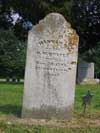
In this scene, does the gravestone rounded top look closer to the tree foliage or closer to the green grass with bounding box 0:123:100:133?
the green grass with bounding box 0:123:100:133

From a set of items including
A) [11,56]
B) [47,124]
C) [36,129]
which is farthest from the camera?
[11,56]

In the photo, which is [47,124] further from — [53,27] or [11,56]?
[11,56]

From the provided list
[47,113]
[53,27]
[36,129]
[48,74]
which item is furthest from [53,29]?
[36,129]

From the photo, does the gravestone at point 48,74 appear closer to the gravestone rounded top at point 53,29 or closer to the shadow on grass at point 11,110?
the gravestone rounded top at point 53,29

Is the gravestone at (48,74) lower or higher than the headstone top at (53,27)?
lower

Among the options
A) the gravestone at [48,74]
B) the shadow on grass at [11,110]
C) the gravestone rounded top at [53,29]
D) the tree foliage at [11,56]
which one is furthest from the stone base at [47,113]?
the tree foliage at [11,56]

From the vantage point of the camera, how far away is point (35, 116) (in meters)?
10.6

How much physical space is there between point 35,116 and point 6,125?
48.9 inches

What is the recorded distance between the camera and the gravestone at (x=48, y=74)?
34.5 ft

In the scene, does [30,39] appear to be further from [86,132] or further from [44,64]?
[86,132]

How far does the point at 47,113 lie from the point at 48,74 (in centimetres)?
82

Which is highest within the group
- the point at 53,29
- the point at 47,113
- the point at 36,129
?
the point at 53,29

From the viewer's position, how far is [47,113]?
10.6 meters

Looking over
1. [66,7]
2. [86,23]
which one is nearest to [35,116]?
[66,7]
